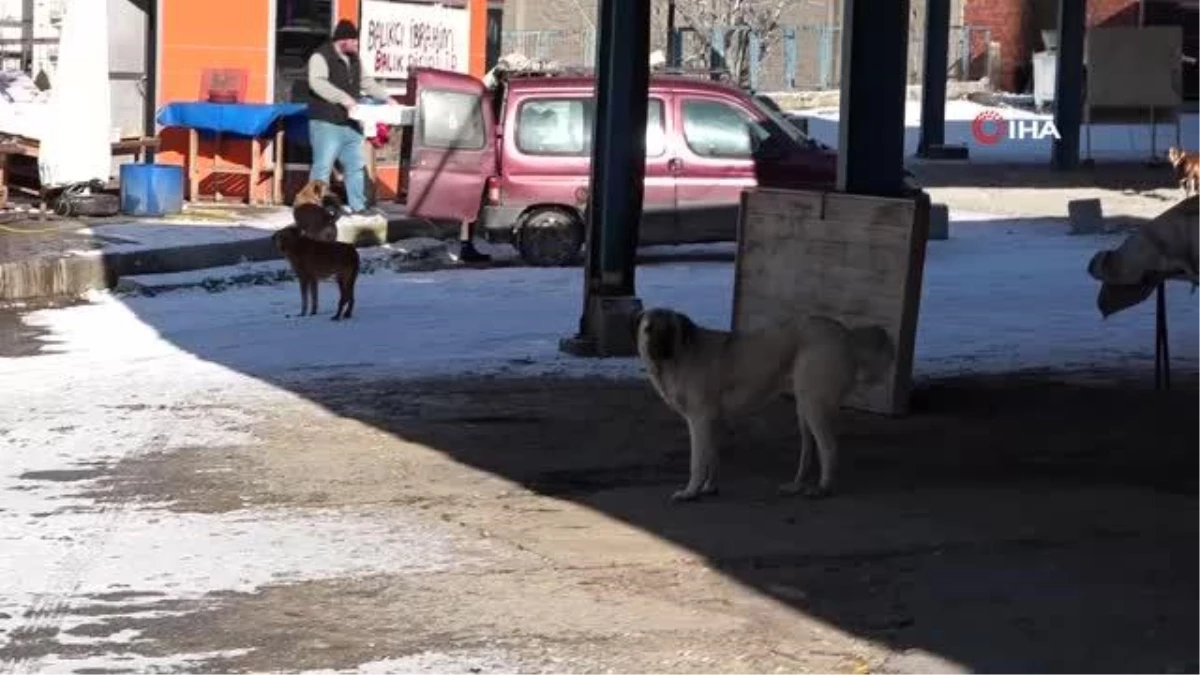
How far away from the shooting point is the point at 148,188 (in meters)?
20.6

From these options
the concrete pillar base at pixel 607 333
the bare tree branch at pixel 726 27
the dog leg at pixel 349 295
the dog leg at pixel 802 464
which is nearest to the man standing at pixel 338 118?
the dog leg at pixel 349 295

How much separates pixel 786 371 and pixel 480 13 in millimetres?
18282

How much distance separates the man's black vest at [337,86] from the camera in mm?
20578

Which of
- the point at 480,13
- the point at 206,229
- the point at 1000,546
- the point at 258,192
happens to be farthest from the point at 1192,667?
the point at 480,13

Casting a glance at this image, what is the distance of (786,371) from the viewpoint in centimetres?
883

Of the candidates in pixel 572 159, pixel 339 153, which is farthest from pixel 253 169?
pixel 572 159

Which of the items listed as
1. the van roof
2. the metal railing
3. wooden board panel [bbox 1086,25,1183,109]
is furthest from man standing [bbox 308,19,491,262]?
the metal railing

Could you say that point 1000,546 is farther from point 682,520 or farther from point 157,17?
point 157,17

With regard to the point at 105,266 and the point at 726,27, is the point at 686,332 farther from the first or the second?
the point at 726,27

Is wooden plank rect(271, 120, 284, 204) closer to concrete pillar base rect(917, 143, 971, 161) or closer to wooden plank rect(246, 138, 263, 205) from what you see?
wooden plank rect(246, 138, 263, 205)

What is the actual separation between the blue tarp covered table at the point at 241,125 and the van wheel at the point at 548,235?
376 centimetres

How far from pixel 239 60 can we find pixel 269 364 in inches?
415

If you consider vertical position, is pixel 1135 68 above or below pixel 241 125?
above

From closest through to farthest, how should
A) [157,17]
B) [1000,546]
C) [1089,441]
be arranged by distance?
[1000,546], [1089,441], [157,17]
